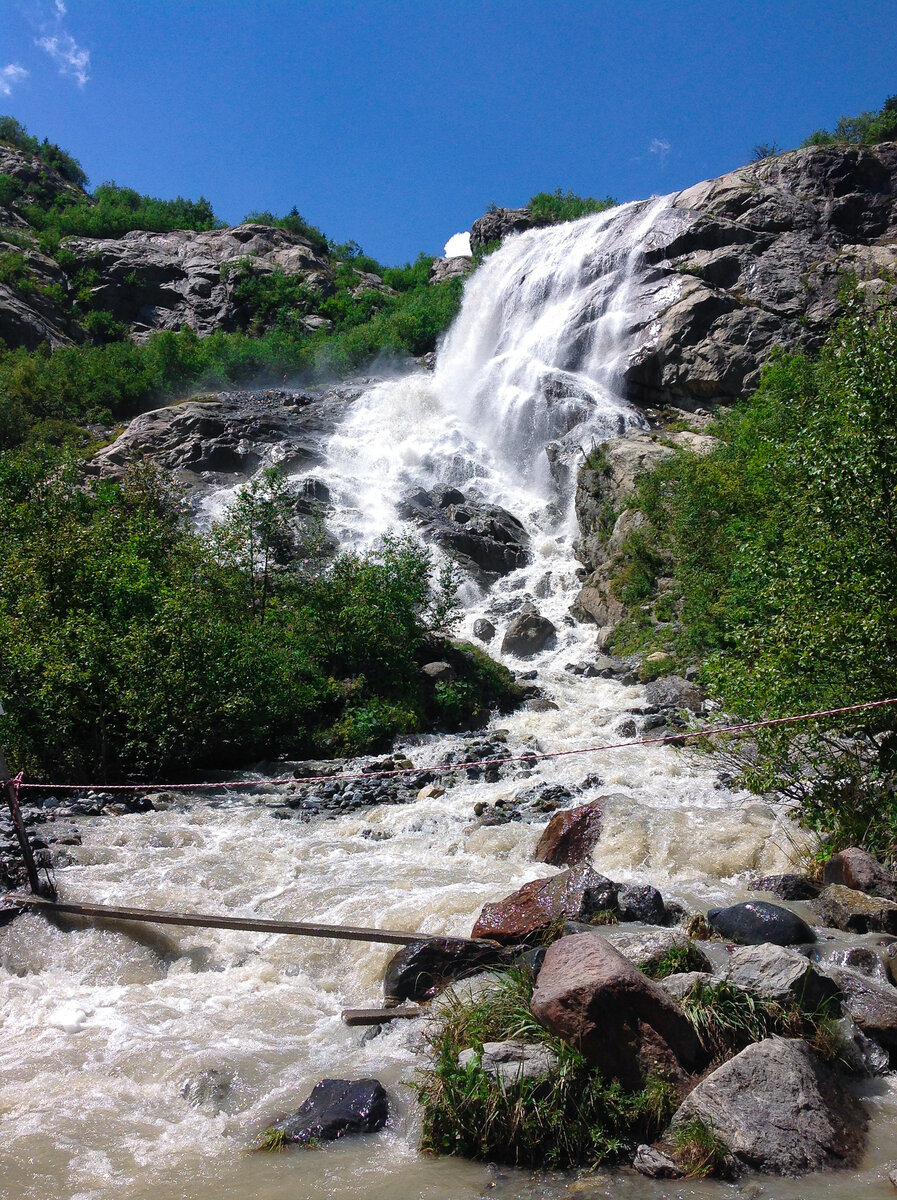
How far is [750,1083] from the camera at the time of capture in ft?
14.6

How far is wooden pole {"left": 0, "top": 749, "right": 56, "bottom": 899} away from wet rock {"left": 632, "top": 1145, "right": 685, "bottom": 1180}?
6.07 metres

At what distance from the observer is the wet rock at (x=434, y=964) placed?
646 centimetres

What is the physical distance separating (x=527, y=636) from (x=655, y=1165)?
20.4m

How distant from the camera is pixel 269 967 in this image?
23.8ft

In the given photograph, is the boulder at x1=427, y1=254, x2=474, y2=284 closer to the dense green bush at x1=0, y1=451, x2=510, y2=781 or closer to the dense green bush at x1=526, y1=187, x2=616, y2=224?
the dense green bush at x1=526, y1=187, x2=616, y2=224

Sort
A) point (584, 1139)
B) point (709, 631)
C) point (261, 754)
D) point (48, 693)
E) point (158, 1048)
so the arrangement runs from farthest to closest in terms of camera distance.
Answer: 1. point (709, 631)
2. point (261, 754)
3. point (48, 693)
4. point (158, 1048)
5. point (584, 1139)

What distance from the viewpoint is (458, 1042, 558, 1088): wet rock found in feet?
15.1

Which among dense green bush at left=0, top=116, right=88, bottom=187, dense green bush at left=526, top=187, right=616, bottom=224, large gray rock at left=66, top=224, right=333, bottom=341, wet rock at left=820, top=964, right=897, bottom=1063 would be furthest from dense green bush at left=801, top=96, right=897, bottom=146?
dense green bush at left=0, top=116, right=88, bottom=187

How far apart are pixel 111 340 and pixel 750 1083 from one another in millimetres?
62850

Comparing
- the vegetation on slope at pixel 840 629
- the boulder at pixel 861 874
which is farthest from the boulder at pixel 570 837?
the boulder at pixel 861 874

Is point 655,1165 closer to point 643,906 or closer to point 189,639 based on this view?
point 643,906

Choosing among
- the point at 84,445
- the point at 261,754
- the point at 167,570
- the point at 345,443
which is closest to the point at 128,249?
the point at 84,445

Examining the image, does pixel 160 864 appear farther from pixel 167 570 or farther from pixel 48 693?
pixel 167 570

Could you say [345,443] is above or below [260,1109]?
above
